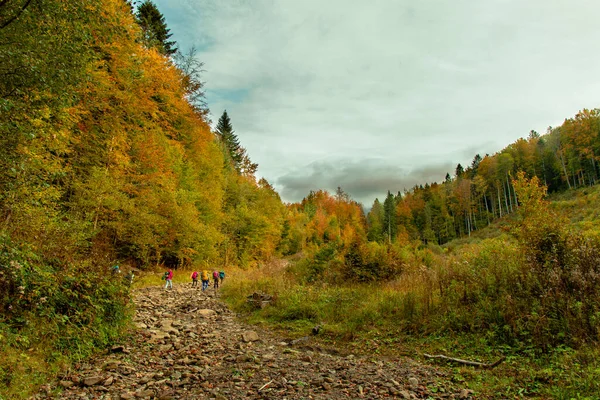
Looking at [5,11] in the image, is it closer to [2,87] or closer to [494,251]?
[2,87]

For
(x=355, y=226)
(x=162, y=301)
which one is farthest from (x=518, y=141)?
(x=162, y=301)

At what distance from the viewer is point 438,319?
7555 mm

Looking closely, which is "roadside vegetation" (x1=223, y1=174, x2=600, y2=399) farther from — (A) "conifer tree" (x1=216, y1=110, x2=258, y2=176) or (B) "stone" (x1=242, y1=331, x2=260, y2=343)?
(A) "conifer tree" (x1=216, y1=110, x2=258, y2=176)

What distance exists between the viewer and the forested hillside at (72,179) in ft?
17.7

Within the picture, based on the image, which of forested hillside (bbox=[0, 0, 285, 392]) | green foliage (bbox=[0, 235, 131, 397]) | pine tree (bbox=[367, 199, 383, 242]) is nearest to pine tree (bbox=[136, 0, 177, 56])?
forested hillside (bbox=[0, 0, 285, 392])

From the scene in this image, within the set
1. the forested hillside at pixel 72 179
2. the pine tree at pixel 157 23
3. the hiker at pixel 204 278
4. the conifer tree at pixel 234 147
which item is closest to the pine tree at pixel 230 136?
the conifer tree at pixel 234 147

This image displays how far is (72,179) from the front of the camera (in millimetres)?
14531

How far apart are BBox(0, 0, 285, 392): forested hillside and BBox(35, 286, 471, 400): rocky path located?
2.65ft

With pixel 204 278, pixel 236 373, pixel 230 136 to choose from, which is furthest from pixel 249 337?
pixel 230 136

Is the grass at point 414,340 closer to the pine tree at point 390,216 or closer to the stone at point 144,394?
the stone at point 144,394

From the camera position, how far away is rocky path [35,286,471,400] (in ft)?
15.2

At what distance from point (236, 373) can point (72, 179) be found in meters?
14.1

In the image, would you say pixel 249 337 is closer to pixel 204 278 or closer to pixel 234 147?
pixel 204 278

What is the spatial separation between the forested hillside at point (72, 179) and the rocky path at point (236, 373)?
2.65ft
